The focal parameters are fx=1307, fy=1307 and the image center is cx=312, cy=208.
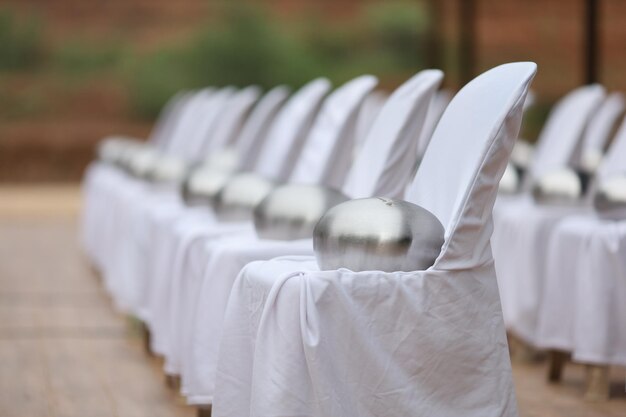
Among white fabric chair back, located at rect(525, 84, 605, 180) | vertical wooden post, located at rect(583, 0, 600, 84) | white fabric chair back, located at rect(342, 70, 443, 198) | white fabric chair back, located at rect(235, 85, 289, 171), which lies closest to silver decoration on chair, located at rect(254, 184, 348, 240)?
white fabric chair back, located at rect(342, 70, 443, 198)

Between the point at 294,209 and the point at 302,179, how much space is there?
80 centimetres

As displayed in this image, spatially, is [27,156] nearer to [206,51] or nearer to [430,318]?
[206,51]

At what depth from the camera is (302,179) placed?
4145 millimetres

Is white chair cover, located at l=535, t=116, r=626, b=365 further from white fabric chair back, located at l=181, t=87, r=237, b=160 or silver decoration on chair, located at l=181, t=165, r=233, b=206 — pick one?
white fabric chair back, located at l=181, t=87, r=237, b=160

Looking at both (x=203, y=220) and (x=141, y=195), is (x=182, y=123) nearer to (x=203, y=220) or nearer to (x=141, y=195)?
(x=141, y=195)

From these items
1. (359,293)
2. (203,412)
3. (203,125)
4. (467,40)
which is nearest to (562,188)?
(203,412)

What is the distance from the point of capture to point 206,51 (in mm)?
16062

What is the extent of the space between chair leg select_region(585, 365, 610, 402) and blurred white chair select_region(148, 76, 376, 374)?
0.99 metres

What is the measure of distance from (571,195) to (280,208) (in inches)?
52.9

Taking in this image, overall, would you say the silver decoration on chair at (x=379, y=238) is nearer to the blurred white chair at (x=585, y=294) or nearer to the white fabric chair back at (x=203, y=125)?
the blurred white chair at (x=585, y=294)

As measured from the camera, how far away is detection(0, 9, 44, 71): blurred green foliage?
1530cm

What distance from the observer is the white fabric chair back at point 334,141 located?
408 cm

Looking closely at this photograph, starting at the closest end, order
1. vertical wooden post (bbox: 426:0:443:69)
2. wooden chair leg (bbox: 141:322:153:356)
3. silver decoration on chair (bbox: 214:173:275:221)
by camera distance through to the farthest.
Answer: silver decoration on chair (bbox: 214:173:275:221) < wooden chair leg (bbox: 141:322:153:356) < vertical wooden post (bbox: 426:0:443:69)

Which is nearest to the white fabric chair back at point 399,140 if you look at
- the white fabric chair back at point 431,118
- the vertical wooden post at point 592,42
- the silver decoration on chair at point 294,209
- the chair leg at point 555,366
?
the silver decoration on chair at point 294,209
